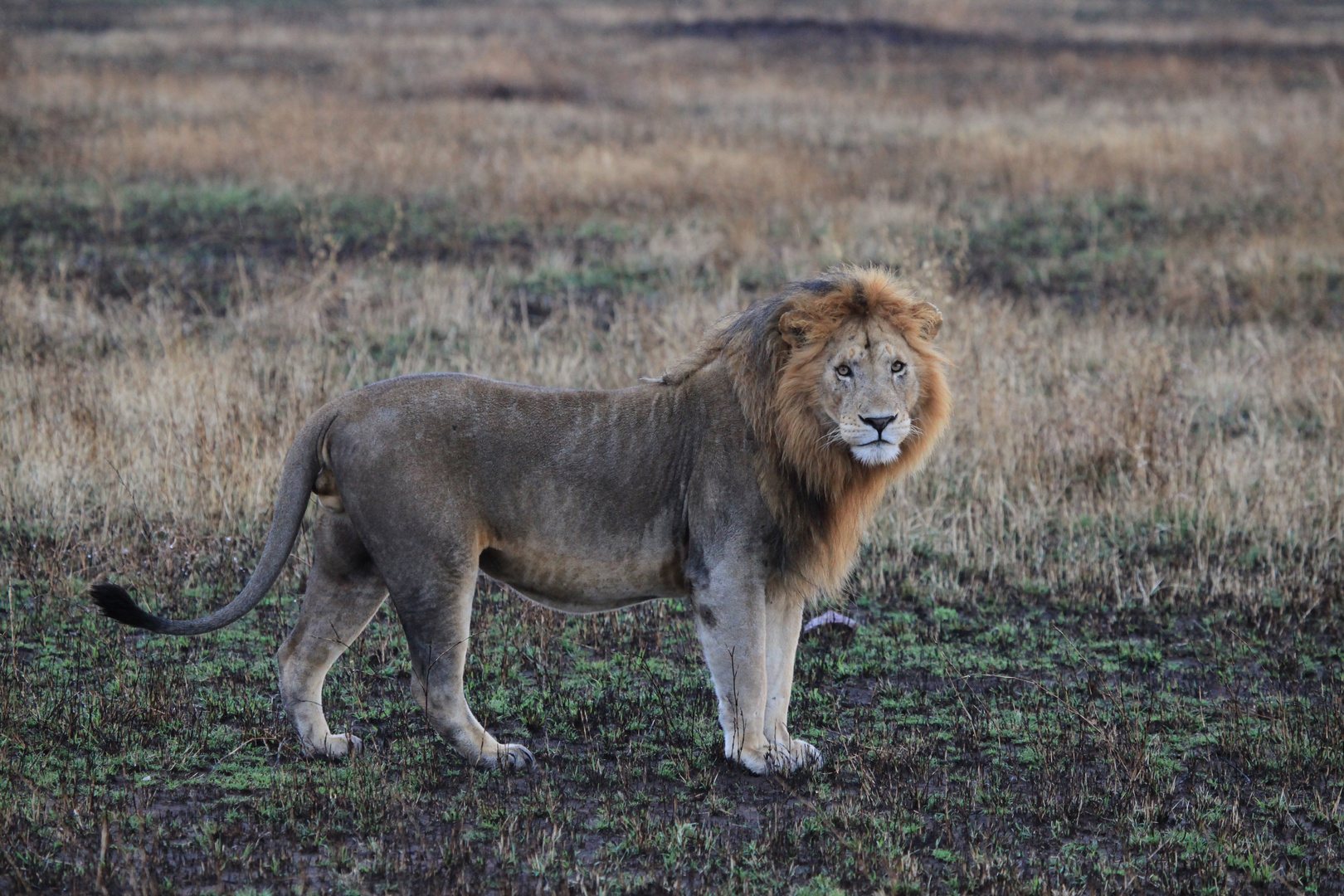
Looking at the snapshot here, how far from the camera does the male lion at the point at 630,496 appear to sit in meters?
4.57

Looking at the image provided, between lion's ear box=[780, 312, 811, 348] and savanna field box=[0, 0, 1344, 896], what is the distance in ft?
5.12

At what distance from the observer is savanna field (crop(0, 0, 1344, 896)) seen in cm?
443

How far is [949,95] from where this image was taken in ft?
83.0

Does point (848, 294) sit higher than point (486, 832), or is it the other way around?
point (848, 294)

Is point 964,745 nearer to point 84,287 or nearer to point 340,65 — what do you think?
point 84,287

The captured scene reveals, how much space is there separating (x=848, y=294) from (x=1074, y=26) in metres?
40.6

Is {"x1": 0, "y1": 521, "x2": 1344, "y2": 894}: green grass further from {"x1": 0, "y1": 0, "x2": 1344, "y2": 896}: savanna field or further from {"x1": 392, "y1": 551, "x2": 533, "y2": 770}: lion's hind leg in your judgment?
{"x1": 392, "y1": 551, "x2": 533, "y2": 770}: lion's hind leg

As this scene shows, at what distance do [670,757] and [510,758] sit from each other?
0.60 metres

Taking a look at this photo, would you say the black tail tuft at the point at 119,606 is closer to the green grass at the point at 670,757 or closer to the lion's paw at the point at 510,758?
the green grass at the point at 670,757

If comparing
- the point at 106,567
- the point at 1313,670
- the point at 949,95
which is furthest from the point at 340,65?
the point at 1313,670

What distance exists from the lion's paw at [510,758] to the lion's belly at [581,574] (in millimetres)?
540

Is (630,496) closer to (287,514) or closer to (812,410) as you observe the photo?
(812,410)

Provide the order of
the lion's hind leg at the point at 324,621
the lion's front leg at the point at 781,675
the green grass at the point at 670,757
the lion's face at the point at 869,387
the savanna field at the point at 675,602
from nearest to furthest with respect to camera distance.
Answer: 1. the green grass at the point at 670,757
2. the savanna field at the point at 675,602
3. the lion's face at the point at 869,387
4. the lion's hind leg at the point at 324,621
5. the lion's front leg at the point at 781,675

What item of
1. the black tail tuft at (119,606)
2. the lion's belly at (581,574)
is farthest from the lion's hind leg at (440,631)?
the black tail tuft at (119,606)
